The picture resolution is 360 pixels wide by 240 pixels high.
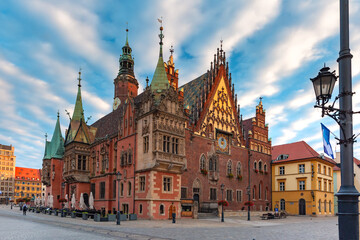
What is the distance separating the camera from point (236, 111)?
54.2 meters

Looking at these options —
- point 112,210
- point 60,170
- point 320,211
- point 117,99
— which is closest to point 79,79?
point 117,99

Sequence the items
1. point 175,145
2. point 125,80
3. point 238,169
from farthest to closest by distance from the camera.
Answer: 1. point 125,80
2. point 238,169
3. point 175,145

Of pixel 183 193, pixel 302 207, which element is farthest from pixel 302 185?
pixel 183 193

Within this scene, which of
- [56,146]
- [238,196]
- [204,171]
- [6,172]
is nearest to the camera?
[204,171]

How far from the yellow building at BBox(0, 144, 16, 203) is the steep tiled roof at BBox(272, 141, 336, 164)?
140m

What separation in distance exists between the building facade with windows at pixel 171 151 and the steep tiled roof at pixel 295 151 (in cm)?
446

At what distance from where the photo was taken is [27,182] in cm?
16638

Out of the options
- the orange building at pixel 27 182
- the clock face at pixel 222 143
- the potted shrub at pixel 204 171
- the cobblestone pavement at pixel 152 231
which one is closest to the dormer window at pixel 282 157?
the clock face at pixel 222 143

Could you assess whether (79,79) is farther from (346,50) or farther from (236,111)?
(346,50)

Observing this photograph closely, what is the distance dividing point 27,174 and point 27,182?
5334 millimetres

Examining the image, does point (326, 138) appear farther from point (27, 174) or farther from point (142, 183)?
point (27, 174)

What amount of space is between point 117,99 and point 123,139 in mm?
27656

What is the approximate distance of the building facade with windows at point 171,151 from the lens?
37719 millimetres

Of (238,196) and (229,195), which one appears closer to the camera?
(229,195)
